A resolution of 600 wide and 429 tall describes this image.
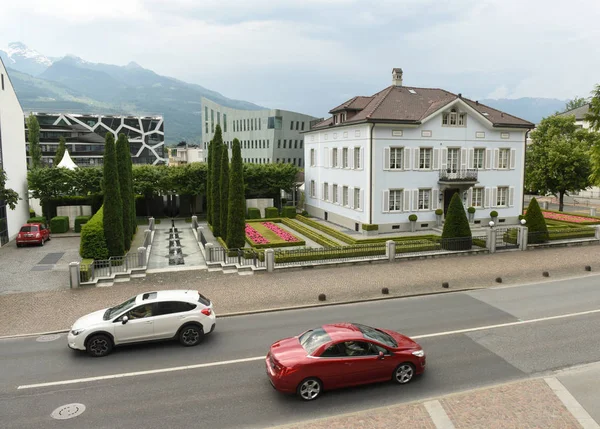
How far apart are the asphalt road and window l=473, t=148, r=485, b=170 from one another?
20222 millimetres

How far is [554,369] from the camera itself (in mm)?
12906

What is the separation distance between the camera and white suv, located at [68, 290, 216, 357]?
553 inches

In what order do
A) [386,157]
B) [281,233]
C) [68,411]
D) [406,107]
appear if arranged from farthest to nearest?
[406,107] < [281,233] < [386,157] < [68,411]

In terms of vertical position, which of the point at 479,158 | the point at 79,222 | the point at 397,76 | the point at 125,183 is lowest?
the point at 79,222

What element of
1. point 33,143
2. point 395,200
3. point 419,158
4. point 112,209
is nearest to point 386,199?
point 395,200

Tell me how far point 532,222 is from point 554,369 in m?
20.1

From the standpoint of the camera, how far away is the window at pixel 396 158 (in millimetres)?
35469

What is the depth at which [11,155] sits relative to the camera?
35.2 meters

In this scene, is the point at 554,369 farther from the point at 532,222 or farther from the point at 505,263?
the point at 532,222

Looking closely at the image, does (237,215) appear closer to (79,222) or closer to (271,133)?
(79,222)

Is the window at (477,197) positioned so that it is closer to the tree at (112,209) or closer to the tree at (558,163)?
the tree at (558,163)

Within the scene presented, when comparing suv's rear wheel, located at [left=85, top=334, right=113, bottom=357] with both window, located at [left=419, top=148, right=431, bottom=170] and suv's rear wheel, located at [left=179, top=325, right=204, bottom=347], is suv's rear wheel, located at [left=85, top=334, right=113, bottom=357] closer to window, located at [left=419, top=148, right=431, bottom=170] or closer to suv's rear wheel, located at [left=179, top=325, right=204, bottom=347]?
suv's rear wheel, located at [left=179, top=325, right=204, bottom=347]

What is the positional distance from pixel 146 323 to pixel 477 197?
1238 inches

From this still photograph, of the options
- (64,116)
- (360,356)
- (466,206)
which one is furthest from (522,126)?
(64,116)
